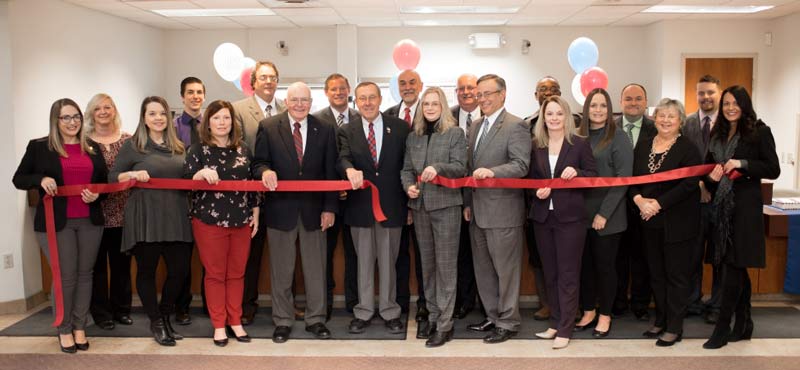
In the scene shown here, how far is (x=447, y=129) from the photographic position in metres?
4.19

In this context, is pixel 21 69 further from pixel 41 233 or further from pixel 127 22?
pixel 127 22

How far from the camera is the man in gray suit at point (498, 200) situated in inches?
163

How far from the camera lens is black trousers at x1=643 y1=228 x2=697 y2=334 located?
4.14 metres

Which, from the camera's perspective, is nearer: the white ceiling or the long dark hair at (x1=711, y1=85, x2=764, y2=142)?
the long dark hair at (x1=711, y1=85, x2=764, y2=142)

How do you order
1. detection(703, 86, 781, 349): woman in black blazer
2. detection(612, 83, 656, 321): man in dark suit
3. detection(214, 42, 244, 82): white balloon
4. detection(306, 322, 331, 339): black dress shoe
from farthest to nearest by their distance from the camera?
detection(214, 42, 244, 82): white balloon, detection(612, 83, 656, 321): man in dark suit, detection(306, 322, 331, 339): black dress shoe, detection(703, 86, 781, 349): woman in black blazer

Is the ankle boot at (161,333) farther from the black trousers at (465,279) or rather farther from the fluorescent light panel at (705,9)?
the fluorescent light panel at (705,9)

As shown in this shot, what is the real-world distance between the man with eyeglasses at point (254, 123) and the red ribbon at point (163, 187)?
0.50m

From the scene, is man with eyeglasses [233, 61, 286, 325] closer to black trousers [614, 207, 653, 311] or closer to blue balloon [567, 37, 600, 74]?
black trousers [614, 207, 653, 311]

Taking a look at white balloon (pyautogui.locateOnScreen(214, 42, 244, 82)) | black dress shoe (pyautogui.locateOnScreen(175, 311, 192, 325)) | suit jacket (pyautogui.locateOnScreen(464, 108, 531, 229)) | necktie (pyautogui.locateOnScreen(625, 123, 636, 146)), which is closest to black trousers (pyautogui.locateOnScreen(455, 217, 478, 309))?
suit jacket (pyautogui.locateOnScreen(464, 108, 531, 229))

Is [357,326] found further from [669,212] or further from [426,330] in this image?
[669,212]

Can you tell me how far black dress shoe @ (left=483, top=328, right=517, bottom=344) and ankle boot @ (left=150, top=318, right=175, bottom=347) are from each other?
2114 mm

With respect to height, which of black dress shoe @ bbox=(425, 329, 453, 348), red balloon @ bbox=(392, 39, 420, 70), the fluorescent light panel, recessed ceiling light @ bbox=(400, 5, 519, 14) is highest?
recessed ceiling light @ bbox=(400, 5, 519, 14)

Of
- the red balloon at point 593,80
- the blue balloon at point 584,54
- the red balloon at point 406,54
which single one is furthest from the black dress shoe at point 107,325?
the blue balloon at point 584,54

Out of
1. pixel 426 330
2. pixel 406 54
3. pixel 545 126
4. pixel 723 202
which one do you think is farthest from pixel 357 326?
pixel 406 54
